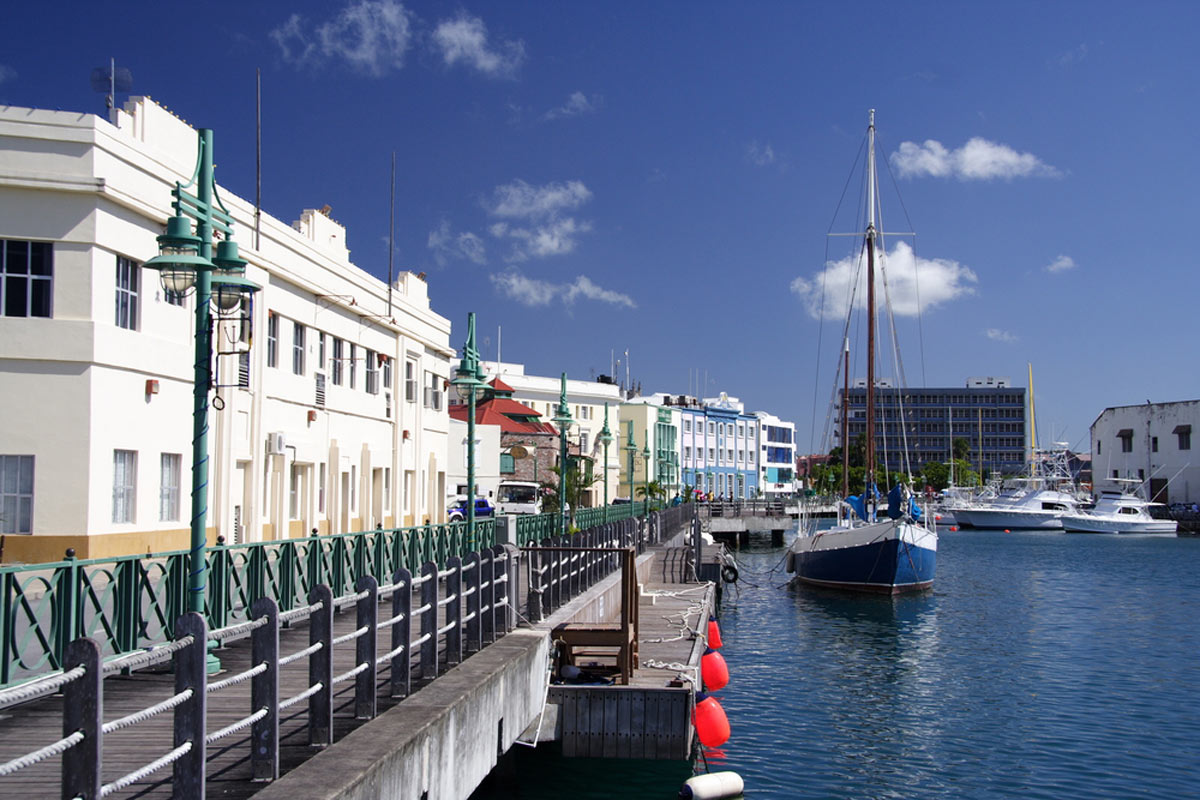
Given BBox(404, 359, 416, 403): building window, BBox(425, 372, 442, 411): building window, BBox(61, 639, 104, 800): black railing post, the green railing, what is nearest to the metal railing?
BBox(61, 639, 104, 800): black railing post

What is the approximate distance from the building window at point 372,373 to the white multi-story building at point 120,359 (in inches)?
214

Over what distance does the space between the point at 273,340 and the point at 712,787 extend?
58.7 ft

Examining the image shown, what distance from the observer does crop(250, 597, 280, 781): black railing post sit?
7.25 meters

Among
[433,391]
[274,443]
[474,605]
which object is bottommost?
[474,605]

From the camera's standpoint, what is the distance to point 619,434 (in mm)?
98750

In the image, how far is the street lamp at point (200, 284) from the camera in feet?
35.8

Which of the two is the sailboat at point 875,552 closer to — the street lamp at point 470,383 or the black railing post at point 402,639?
the street lamp at point 470,383

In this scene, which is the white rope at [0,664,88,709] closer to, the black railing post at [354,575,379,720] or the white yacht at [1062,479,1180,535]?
the black railing post at [354,575,379,720]

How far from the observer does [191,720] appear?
20.4 ft

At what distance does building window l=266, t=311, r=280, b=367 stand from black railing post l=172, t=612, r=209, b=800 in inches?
901

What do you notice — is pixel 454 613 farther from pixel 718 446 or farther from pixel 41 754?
pixel 718 446

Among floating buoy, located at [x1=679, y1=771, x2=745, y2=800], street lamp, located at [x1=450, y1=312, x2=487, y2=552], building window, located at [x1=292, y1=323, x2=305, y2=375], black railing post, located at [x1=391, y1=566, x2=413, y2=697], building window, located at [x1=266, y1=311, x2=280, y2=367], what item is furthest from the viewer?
building window, located at [x1=292, y1=323, x2=305, y2=375]

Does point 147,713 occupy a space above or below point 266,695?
above

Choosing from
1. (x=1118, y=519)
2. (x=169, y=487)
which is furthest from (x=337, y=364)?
(x=1118, y=519)
